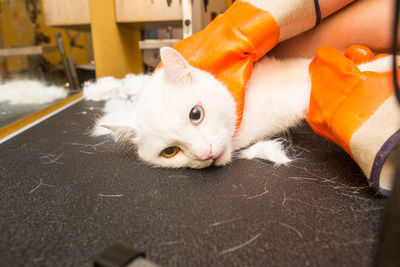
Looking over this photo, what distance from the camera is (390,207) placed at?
0.37 metres

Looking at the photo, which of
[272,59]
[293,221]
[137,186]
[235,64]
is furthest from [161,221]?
[272,59]

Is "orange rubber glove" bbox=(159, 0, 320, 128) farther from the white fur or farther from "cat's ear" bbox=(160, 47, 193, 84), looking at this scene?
the white fur

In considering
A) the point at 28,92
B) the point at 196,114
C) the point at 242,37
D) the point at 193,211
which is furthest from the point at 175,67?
the point at 28,92

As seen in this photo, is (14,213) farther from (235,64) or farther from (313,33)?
(313,33)

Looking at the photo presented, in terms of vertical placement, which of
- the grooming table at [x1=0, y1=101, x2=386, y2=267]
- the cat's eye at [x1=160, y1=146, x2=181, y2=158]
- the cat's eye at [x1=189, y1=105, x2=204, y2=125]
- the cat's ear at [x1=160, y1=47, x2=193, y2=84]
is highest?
the cat's ear at [x1=160, y1=47, x2=193, y2=84]

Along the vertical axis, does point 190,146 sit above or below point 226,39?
below

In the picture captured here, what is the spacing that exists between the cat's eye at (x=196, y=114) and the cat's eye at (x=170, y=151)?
11cm

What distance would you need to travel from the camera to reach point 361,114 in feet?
1.98

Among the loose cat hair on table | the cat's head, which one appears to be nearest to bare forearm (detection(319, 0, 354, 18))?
the loose cat hair on table

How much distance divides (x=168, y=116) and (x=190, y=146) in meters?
0.11

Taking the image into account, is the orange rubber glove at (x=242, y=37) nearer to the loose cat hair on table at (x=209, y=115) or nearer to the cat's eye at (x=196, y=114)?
the loose cat hair on table at (x=209, y=115)

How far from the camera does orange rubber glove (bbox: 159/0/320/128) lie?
88 cm

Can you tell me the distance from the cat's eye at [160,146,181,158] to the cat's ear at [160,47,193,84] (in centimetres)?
21

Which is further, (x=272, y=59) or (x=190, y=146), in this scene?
(x=272, y=59)
